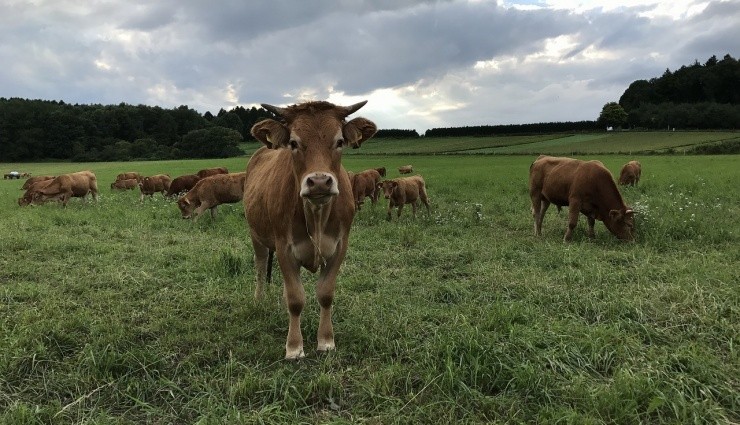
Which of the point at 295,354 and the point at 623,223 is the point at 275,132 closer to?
the point at 295,354

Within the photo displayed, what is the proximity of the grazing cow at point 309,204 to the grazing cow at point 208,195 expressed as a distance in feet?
35.5

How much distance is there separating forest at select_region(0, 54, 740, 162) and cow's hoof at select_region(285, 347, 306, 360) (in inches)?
2504

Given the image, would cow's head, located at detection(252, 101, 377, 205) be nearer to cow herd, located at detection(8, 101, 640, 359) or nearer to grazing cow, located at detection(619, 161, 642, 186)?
cow herd, located at detection(8, 101, 640, 359)

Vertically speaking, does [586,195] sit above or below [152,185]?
below

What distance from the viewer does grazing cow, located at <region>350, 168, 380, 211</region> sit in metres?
16.2

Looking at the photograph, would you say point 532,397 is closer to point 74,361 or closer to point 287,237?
point 287,237

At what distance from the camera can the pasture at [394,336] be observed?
11.6 ft

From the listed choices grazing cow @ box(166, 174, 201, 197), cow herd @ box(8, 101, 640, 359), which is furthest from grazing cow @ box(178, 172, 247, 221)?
cow herd @ box(8, 101, 640, 359)

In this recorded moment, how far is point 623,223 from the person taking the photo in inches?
391

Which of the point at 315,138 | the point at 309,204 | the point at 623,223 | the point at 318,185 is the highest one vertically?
the point at 315,138

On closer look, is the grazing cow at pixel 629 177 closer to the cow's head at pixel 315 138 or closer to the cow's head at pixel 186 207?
the cow's head at pixel 186 207

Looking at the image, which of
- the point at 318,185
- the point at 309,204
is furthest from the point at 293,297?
the point at 318,185

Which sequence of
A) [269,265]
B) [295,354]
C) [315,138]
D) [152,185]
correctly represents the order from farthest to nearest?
[152,185] < [269,265] < [295,354] < [315,138]

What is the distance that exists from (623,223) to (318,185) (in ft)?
27.4
